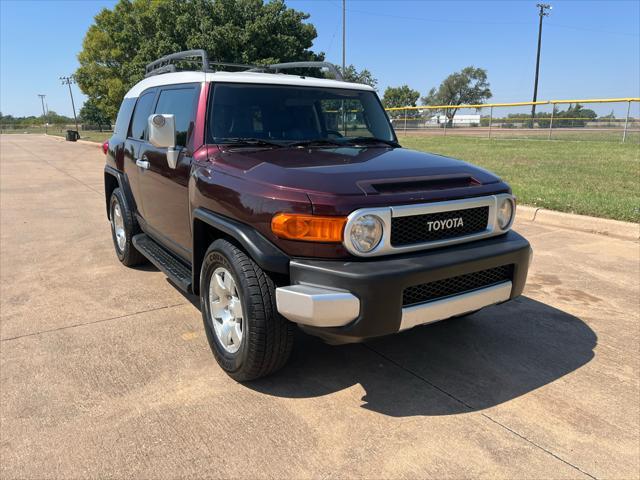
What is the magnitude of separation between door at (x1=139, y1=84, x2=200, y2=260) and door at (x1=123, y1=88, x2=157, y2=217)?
14 cm

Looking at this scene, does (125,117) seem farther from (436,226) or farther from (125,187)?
(436,226)

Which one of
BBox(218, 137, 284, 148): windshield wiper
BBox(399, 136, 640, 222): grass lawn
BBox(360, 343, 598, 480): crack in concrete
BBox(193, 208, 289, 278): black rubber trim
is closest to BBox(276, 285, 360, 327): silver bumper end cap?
Answer: BBox(193, 208, 289, 278): black rubber trim

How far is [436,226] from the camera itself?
285 cm

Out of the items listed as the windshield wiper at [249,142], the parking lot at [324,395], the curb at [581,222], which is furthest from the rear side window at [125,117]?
the curb at [581,222]

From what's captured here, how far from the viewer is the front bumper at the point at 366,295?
8.20ft

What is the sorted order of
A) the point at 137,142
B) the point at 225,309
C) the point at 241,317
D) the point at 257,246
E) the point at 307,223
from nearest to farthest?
the point at 307,223 < the point at 257,246 < the point at 241,317 < the point at 225,309 < the point at 137,142

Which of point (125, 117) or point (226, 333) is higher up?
point (125, 117)

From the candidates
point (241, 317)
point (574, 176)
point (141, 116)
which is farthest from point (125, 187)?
point (574, 176)

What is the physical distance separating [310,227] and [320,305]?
0.41m

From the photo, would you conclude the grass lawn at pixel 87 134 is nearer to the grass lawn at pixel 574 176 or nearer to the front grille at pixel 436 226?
the grass lawn at pixel 574 176

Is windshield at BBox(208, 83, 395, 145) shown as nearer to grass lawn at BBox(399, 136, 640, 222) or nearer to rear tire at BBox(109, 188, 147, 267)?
rear tire at BBox(109, 188, 147, 267)

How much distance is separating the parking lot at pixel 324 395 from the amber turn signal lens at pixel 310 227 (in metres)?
1.00

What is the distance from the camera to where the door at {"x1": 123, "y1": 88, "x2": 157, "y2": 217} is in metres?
4.80

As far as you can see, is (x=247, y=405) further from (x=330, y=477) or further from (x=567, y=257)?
(x=567, y=257)
